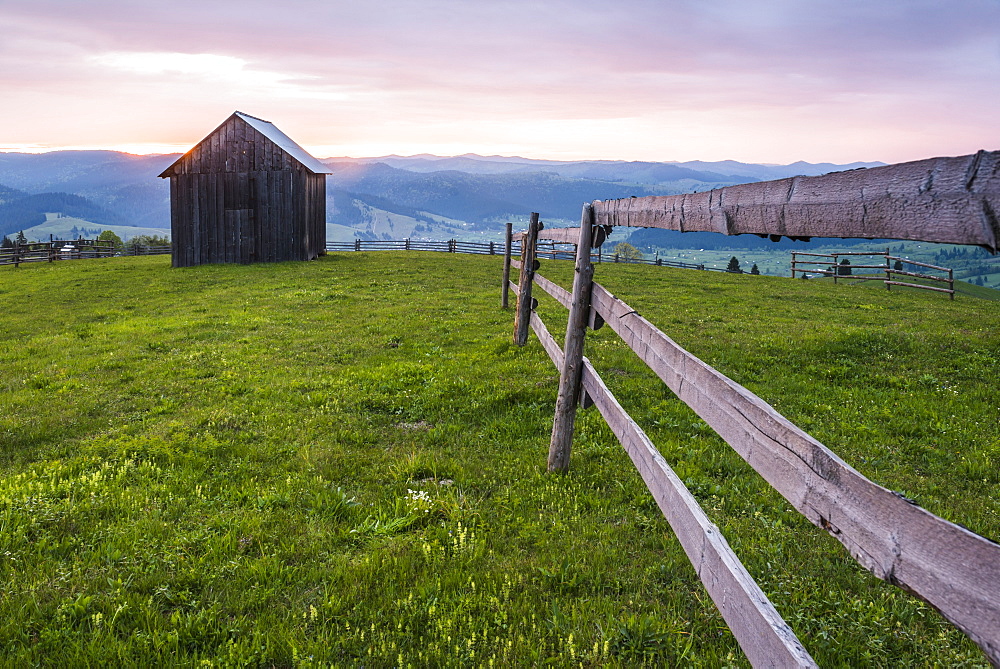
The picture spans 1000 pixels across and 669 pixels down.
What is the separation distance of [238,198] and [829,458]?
40.1 m

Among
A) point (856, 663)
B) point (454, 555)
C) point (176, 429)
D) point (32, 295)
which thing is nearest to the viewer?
point (856, 663)

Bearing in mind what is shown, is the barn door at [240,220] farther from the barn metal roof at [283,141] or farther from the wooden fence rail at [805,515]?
the wooden fence rail at [805,515]

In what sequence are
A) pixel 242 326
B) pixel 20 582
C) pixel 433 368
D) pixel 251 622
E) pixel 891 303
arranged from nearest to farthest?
pixel 251 622
pixel 20 582
pixel 433 368
pixel 242 326
pixel 891 303

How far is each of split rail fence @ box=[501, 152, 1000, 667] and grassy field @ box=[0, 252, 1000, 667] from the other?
1292 mm

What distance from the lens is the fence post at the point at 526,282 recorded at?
12.6 meters

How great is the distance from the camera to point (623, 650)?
385cm

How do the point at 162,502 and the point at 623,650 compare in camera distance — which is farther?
the point at 162,502

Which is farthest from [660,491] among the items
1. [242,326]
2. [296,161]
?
[296,161]

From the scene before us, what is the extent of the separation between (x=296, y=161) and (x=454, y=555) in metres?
36.8

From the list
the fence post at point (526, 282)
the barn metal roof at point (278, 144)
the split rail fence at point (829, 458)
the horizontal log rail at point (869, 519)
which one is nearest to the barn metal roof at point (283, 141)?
the barn metal roof at point (278, 144)

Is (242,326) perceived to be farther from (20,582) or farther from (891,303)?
(891,303)

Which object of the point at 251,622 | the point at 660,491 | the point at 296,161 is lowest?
the point at 251,622

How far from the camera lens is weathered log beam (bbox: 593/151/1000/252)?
1799 mm

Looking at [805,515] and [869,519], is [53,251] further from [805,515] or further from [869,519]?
[869,519]
